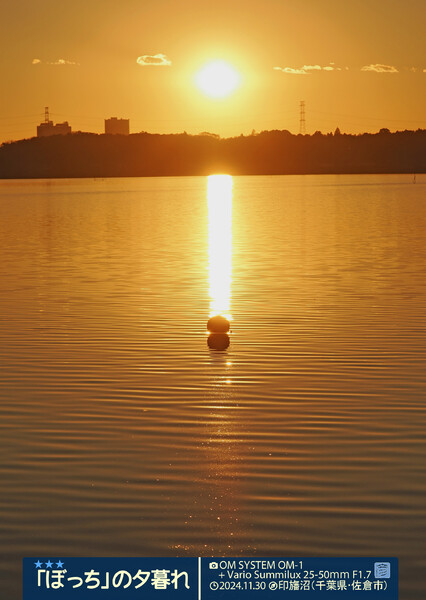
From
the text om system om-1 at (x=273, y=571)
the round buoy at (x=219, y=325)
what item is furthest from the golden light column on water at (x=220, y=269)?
the text om system om-1 at (x=273, y=571)

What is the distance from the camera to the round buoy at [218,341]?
22.8 m

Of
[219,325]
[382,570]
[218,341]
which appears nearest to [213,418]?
[218,341]

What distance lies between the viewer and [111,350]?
74.2ft

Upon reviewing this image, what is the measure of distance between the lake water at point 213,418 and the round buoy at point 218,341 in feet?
0.96

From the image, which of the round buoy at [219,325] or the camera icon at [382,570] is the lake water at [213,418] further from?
the round buoy at [219,325]

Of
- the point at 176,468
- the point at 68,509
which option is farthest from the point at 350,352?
the point at 68,509

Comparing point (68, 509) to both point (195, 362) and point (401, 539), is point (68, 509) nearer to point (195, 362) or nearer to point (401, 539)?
point (401, 539)
